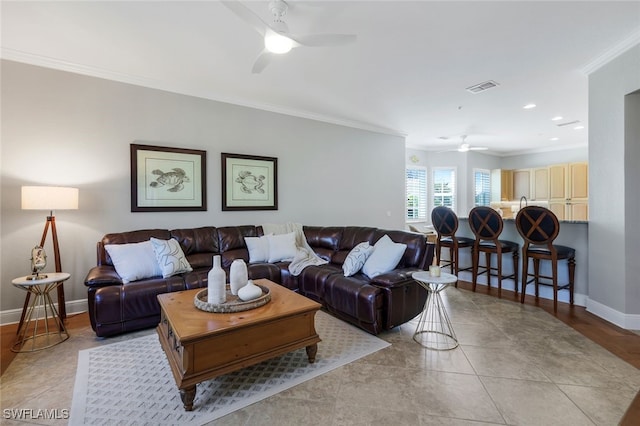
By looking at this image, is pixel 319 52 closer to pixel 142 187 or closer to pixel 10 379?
pixel 142 187

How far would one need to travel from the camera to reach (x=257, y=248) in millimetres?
3865

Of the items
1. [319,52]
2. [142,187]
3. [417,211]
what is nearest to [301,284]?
[142,187]

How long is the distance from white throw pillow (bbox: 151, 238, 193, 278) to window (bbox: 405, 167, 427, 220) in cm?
596

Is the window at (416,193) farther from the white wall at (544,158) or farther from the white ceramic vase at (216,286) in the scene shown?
the white ceramic vase at (216,286)

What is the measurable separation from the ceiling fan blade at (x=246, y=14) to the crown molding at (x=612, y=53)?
11.0 ft

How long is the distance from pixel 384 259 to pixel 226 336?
180cm

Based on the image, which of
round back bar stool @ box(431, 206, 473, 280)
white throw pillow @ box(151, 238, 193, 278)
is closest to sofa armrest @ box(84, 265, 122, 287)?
white throw pillow @ box(151, 238, 193, 278)

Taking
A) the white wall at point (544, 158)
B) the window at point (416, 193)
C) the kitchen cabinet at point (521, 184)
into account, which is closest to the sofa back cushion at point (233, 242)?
the window at point (416, 193)

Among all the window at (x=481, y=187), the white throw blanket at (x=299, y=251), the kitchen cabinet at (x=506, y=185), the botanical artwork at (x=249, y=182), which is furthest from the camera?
the kitchen cabinet at (x=506, y=185)

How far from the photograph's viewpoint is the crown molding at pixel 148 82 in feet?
10.1

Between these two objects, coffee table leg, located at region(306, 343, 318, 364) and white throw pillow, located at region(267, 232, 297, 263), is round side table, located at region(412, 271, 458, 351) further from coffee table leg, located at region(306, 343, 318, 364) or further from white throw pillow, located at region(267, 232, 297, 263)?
white throw pillow, located at region(267, 232, 297, 263)

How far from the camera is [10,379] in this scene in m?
2.08

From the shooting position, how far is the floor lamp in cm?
273

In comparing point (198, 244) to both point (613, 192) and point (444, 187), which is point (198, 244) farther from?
point (444, 187)
